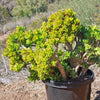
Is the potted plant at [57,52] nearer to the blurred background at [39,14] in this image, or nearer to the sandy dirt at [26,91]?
the sandy dirt at [26,91]

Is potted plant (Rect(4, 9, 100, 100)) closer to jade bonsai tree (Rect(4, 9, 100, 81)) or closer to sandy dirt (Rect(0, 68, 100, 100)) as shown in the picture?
jade bonsai tree (Rect(4, 9, 100, 81))

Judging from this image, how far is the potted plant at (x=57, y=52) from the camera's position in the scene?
1.36 meters

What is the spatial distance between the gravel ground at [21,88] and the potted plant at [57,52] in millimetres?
982

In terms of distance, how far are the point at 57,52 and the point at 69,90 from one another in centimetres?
54

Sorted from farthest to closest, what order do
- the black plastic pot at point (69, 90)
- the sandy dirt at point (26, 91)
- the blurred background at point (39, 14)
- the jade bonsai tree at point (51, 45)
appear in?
the blurred background at point (39, 14)
the sandy dirt at point (26, 91)
the black plastic pot at point (69, 90)
the jade bonsai tree at point (51, 45)

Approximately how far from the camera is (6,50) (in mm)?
1487

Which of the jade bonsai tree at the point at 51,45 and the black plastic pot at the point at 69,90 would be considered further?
the black plastic pot at the point at 69,90

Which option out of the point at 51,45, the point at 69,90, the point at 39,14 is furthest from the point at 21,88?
the point at 39,14

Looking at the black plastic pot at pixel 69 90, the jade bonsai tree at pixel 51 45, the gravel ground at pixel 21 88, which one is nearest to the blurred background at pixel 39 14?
the gravel ground at pixel 21 88

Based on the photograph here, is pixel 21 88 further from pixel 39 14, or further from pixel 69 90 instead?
pixel 39 14

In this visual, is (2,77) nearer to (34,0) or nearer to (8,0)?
(34,0)

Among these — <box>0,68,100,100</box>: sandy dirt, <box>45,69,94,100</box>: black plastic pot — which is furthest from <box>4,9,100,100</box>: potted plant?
<box>0,68,100,100</box>: sandy dirt

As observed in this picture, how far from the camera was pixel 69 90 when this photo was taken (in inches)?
65.3

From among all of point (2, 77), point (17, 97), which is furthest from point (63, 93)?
point (2, 77)
